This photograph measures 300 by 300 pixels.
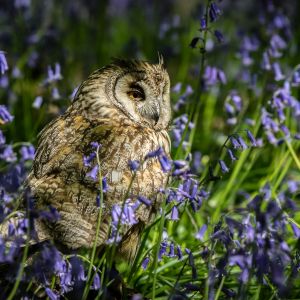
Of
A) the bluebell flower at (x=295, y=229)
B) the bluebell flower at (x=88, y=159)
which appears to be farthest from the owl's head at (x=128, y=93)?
the bluebell flower at (x=295, y=229)

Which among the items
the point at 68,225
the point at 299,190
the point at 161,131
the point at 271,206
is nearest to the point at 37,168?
the point at 68,225

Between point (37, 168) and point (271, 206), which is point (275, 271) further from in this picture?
point (37, 168)

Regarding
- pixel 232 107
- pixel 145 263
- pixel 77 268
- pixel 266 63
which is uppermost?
pixel 266 63

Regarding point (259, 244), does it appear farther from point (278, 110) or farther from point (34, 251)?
point (278, 110)

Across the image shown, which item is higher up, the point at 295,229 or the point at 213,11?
the point at 213,11

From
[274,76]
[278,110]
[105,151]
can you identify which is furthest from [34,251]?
[274,76]

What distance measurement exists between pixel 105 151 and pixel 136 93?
0.65 m

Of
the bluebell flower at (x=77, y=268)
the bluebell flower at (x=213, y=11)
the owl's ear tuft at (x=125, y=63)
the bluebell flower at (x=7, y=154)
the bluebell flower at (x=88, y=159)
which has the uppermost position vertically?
the bluebell flower at (x=213, y=11)

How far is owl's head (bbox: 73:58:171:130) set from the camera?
4.22 m

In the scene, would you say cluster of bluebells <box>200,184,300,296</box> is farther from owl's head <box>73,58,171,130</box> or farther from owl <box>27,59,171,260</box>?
owl's head <box>73,58,171,130</box>

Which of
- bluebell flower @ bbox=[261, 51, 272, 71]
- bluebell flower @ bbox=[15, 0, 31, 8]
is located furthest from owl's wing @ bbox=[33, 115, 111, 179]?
bluebell flower @ bbox=[15, 0, 31, 8]

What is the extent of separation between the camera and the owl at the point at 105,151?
11.5 feet

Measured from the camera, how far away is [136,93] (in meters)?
4.27

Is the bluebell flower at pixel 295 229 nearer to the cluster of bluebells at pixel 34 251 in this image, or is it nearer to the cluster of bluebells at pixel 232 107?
the cluster of bluebells at pixel 34 251
